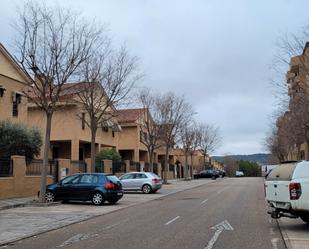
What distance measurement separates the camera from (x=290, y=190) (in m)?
12.0

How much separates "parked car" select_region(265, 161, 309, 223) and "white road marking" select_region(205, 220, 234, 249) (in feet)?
4.38

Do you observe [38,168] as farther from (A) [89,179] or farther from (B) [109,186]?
(B) [109,186]

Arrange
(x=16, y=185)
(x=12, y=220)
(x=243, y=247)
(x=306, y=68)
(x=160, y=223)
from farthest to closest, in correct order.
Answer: (x=16, y=185), (x=306, y=68), (x=12, y=220), (x=160, y=223), (x=243, y=247)

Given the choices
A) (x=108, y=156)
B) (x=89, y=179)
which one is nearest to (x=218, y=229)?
(x=89, y=179)

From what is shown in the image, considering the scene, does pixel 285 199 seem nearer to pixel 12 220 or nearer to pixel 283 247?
pixel 283 247

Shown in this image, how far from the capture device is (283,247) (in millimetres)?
9836

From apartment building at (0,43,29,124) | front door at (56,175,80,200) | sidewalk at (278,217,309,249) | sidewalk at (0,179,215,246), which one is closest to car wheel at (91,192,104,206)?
sidewalk at (0,179,215,246)

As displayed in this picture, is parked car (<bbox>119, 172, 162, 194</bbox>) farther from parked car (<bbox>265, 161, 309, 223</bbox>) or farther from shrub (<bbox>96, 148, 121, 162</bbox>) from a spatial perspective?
parked car (<bbox>265, 161, 309, 223</bbox>)

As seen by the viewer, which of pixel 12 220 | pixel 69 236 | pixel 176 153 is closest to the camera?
pixel 69 236

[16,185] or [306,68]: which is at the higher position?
[306,68]

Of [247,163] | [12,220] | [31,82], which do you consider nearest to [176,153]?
[247,163]

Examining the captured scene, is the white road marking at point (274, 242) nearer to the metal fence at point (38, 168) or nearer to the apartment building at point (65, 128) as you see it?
the metal fence at point (38, 168)

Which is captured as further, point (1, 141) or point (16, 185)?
point (1, 141)

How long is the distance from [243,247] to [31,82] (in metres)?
15.1
